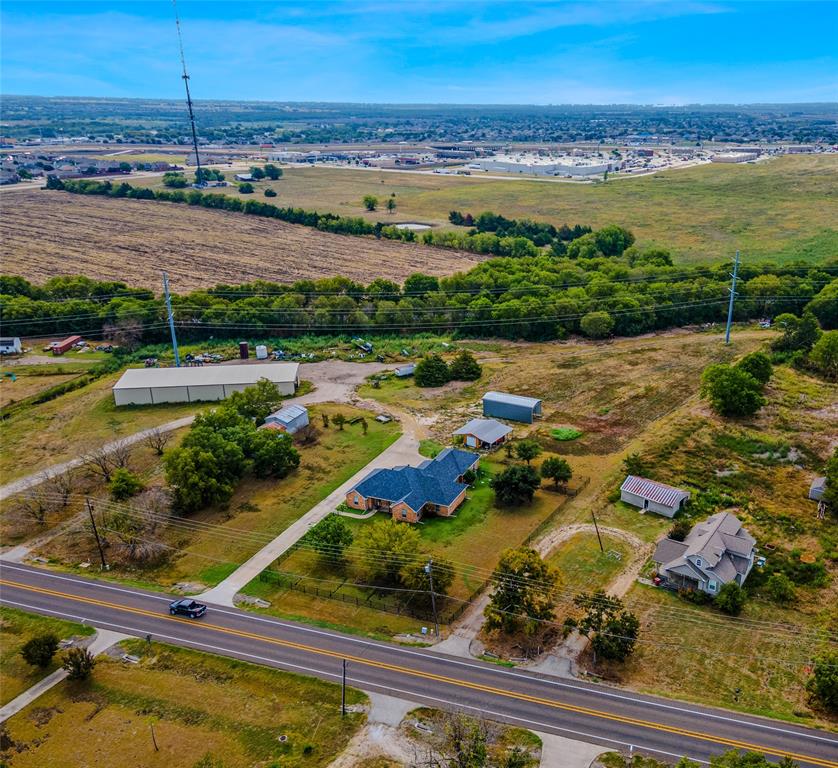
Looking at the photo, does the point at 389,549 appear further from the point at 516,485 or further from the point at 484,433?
the point at 484,433

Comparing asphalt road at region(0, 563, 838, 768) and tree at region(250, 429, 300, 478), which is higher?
tree at region(250, 429, 300, 478)

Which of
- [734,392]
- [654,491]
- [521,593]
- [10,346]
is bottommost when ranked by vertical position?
[654,491]

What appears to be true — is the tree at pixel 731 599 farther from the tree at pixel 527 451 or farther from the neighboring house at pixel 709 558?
the tree at pixel 527 451

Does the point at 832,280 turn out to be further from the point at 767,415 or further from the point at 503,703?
the point at 503,703

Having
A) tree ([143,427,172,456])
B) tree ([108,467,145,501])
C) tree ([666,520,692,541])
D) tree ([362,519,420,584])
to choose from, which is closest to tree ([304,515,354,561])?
tree ([362,519,420,584])

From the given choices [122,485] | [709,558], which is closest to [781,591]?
[709,558]

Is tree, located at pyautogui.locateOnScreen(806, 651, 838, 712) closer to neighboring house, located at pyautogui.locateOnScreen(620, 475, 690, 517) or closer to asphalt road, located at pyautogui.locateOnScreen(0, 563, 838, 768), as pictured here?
asphalt road, located at pyautogui.locateOnScreen(0, 563, 838, 768)

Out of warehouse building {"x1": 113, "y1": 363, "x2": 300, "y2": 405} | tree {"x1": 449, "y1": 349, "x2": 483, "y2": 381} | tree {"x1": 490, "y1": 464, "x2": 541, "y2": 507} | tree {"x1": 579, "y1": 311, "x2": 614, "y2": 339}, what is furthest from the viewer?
tree {"x1": 579, "y1": 311, "x2": 614, "y2": 339}
